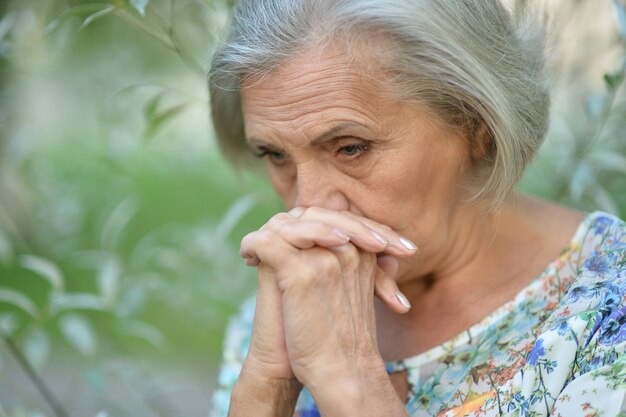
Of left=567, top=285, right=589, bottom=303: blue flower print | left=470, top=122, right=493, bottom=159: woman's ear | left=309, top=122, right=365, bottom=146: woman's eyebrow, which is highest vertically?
left=470, top=122, right=493, bottom=159: woman's ear

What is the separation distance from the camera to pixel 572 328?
211 centimetres

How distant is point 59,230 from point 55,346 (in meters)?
2.28

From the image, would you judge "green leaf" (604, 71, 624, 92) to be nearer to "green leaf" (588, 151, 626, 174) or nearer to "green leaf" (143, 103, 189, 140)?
"green leaf" (588, 151, 626, 174)

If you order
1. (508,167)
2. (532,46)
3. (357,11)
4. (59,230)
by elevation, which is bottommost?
(508,167)

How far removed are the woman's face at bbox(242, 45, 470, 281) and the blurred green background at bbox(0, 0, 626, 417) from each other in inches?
21.7

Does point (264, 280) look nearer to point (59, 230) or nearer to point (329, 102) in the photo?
point (329, 102)

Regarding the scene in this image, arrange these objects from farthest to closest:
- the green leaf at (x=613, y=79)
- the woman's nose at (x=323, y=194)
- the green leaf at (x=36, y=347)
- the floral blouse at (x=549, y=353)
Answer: the green leaf at (x=36, y=347), the green leaf at (x=613, y=79), the woman's nose at (x=323, y=194), the floral blouse at (x=549, y=353)

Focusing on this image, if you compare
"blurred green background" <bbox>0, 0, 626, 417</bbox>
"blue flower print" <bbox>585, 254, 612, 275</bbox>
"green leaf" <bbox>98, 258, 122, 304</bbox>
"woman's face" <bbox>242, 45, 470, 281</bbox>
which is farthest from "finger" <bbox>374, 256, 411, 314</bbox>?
"green leaf" <bbox>98, 258, 122, 304</bbox>

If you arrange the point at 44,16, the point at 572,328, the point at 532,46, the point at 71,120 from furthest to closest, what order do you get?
the point at 71,120, the point at 44,16, the point at 532,46, the point at 572,328

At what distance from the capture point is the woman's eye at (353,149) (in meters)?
2.38

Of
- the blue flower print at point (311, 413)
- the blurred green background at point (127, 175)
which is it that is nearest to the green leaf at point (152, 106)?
the blurred green background at point (127, 175)

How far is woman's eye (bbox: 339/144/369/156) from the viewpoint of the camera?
2.38m

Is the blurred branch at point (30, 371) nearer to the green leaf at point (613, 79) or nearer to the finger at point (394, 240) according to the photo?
the finger at point (394, 240)

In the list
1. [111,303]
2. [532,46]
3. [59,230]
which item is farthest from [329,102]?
[59,230]
